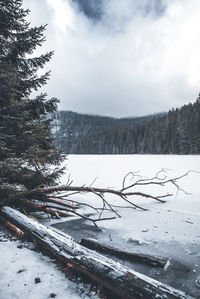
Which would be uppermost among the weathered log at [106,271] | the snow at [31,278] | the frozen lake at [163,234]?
the weathered log at [106,271]

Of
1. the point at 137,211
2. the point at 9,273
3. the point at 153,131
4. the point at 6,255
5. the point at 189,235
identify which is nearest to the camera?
the point at 9,273

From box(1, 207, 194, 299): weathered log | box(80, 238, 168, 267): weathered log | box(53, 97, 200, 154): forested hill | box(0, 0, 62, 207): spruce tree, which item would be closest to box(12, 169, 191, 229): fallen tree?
box(0, 0, 62, 207): spruce tree

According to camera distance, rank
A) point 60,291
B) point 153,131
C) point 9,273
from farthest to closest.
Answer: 1. point 153,131
2. point 9,273
3. point 60,291

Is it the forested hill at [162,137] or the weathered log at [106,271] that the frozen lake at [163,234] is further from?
the forested hill at [162,137]

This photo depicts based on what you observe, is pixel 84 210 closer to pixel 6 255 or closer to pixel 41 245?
pixel 41 245

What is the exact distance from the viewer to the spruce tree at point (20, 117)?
416 centimetres

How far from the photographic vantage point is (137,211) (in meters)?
5.11

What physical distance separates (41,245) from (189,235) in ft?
9.54

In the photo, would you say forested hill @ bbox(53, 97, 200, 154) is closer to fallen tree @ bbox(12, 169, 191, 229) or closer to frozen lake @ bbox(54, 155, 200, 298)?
fallen tree @ bbox(12, 169, 191, 229)

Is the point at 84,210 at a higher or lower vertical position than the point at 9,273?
lower

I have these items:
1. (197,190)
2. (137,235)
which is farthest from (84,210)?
(197,190)

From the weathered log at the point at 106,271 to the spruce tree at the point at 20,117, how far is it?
1926mm

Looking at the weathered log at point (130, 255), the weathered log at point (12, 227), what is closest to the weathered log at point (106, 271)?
the weathered log at point (12, 227)

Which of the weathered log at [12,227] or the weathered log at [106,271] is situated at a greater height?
the weathered log at [106,271]
